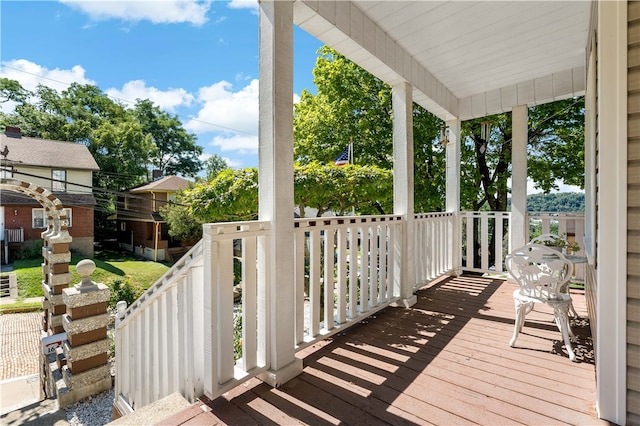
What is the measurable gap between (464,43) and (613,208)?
2422mm

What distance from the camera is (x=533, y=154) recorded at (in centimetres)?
847

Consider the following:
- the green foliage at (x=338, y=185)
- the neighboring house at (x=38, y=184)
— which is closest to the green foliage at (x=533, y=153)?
the green foliage at (x=338, y=185)

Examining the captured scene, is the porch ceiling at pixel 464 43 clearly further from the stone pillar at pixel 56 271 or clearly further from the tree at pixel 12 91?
the tree at pixel 12 91

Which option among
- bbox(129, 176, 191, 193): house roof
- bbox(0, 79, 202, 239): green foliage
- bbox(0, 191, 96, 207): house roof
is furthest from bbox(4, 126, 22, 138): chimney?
bbox(129, 176, 191, 193): house roof

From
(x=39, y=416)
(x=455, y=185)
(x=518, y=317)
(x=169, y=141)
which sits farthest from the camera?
(x=169, y=141)

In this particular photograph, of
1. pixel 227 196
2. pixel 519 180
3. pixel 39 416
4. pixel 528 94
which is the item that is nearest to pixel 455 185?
pixel 519 180

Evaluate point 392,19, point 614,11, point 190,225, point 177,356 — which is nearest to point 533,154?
point 392,19

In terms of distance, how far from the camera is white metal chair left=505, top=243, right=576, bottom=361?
2191 millimetres

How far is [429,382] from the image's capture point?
187cm

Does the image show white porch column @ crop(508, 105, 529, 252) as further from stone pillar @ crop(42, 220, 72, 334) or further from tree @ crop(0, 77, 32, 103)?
tree @ crop(0, 77, 32, 103)

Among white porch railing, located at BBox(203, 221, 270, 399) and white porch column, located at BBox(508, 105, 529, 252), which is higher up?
white porch column, located at BBox(508, 105, 529, 252)

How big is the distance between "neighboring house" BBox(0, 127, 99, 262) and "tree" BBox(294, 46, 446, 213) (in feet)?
28.0

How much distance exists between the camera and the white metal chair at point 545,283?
219cm

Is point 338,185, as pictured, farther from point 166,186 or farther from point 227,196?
point 166,186
